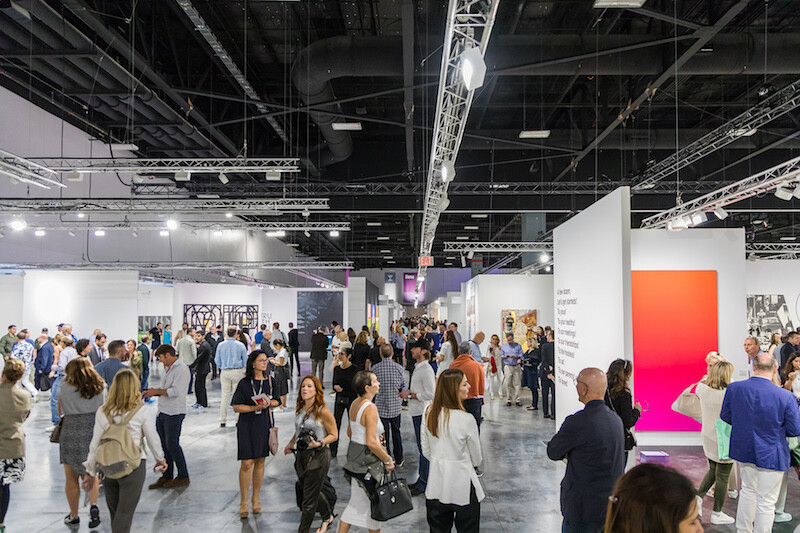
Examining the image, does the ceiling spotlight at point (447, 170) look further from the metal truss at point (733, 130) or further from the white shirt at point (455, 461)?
the white shirt at point (455, 461)

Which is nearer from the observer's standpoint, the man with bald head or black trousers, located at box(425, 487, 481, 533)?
the man with bald head

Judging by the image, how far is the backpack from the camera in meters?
3.90

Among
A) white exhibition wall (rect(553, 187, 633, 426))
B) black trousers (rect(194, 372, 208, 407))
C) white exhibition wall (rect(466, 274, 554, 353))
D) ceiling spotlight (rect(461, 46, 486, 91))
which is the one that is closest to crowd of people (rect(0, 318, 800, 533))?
white exhibition wall (rect(553, 187, 633, 426))

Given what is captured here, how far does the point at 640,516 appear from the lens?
138 cm

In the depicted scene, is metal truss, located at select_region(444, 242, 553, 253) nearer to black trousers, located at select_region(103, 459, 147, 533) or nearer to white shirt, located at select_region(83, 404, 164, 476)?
white shirt, located at select_region(83, 404, 164, 476)

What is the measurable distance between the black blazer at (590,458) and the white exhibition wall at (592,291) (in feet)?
9.29

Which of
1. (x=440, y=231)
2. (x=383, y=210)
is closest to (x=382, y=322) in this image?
(x=440, y=231)

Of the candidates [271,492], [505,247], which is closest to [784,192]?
[271,492]

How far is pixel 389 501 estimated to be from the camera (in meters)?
3.96

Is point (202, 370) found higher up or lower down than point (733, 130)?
lower down

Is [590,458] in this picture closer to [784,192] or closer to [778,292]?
[784,192]

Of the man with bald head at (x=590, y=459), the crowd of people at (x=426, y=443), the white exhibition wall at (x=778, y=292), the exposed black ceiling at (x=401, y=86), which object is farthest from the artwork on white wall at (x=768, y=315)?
the man with bald head at (x=590, y=459)

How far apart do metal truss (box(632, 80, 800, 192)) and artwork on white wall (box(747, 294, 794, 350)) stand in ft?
14.0

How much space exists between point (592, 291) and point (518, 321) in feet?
35.3
